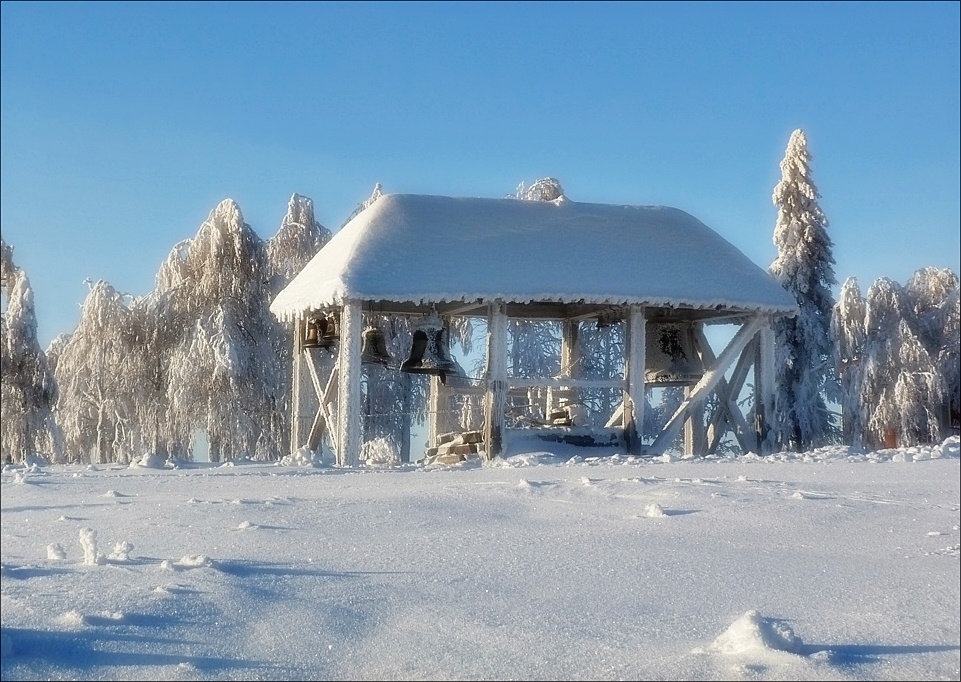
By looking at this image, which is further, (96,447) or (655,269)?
(96,447)

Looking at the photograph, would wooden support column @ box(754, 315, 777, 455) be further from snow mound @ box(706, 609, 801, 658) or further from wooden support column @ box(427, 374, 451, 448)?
snow mound @ box(706, 609, 801, 658)

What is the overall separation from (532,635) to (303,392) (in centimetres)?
1234

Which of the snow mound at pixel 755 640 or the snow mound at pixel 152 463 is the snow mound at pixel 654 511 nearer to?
the snow mound at pixel 755 640

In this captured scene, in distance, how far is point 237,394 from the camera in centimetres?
2105

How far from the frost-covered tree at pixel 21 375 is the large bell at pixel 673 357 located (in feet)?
29.2

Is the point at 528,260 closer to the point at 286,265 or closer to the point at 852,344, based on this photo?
the point at 852,344

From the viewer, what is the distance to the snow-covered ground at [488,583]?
3900 millimetres

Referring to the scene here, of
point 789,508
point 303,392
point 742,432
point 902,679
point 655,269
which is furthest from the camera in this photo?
point 303,392

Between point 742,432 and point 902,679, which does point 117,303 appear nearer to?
point 742,432

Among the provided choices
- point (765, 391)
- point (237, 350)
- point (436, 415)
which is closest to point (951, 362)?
point (765, 391)

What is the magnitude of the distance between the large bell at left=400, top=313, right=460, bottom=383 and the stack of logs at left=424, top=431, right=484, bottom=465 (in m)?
1.11

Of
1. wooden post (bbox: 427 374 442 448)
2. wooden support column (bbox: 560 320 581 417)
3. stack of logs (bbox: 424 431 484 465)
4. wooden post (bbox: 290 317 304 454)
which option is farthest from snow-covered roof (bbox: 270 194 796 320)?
wooden post (bbox: 427 374 442 448)

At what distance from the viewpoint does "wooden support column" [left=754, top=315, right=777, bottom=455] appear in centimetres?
1449

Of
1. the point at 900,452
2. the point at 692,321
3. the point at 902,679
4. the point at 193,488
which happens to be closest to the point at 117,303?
the point at 692,321
